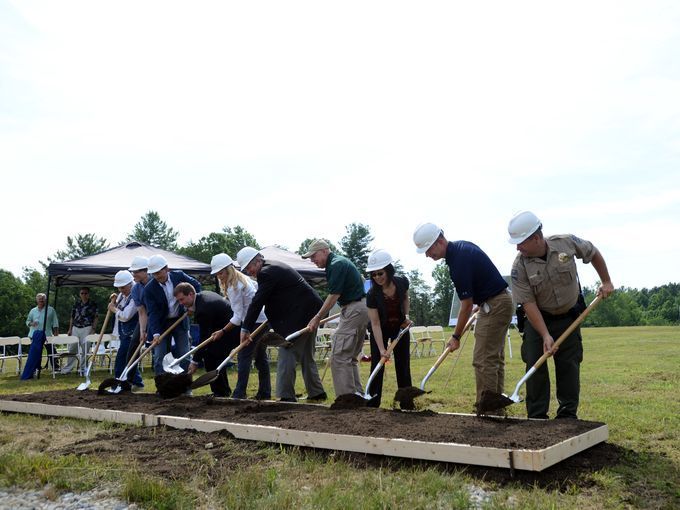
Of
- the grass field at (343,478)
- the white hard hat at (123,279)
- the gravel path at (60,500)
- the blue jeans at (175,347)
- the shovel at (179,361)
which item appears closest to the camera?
the grass field at (343,478)

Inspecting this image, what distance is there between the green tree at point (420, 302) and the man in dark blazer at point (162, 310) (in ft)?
170

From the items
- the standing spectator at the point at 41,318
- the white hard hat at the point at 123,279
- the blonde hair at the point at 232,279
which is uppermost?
the white hard hat at the point at 123,279

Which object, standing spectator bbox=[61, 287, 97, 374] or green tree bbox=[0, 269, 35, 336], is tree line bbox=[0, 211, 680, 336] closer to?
green tree bbox=[0, 269, 35, 336]

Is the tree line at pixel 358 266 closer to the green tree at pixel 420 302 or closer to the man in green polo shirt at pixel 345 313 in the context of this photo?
the green tree at pixel 420 302

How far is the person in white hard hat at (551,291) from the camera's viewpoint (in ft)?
16.0

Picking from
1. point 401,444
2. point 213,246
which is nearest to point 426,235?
point 401,444

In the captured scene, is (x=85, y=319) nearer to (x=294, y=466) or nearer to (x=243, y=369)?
(x=243, y=369)

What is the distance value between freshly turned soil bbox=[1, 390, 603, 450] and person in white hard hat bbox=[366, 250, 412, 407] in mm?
819

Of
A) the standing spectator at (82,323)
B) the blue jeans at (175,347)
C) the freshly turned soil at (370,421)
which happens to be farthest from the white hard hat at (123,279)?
the standing spectator at (82,323)

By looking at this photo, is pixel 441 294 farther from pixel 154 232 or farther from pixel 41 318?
pixel 41 318

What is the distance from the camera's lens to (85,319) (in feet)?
43.0

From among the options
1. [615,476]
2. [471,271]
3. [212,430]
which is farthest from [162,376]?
[615,476]

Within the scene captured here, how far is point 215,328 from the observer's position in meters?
7.89

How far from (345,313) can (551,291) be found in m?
2.20
